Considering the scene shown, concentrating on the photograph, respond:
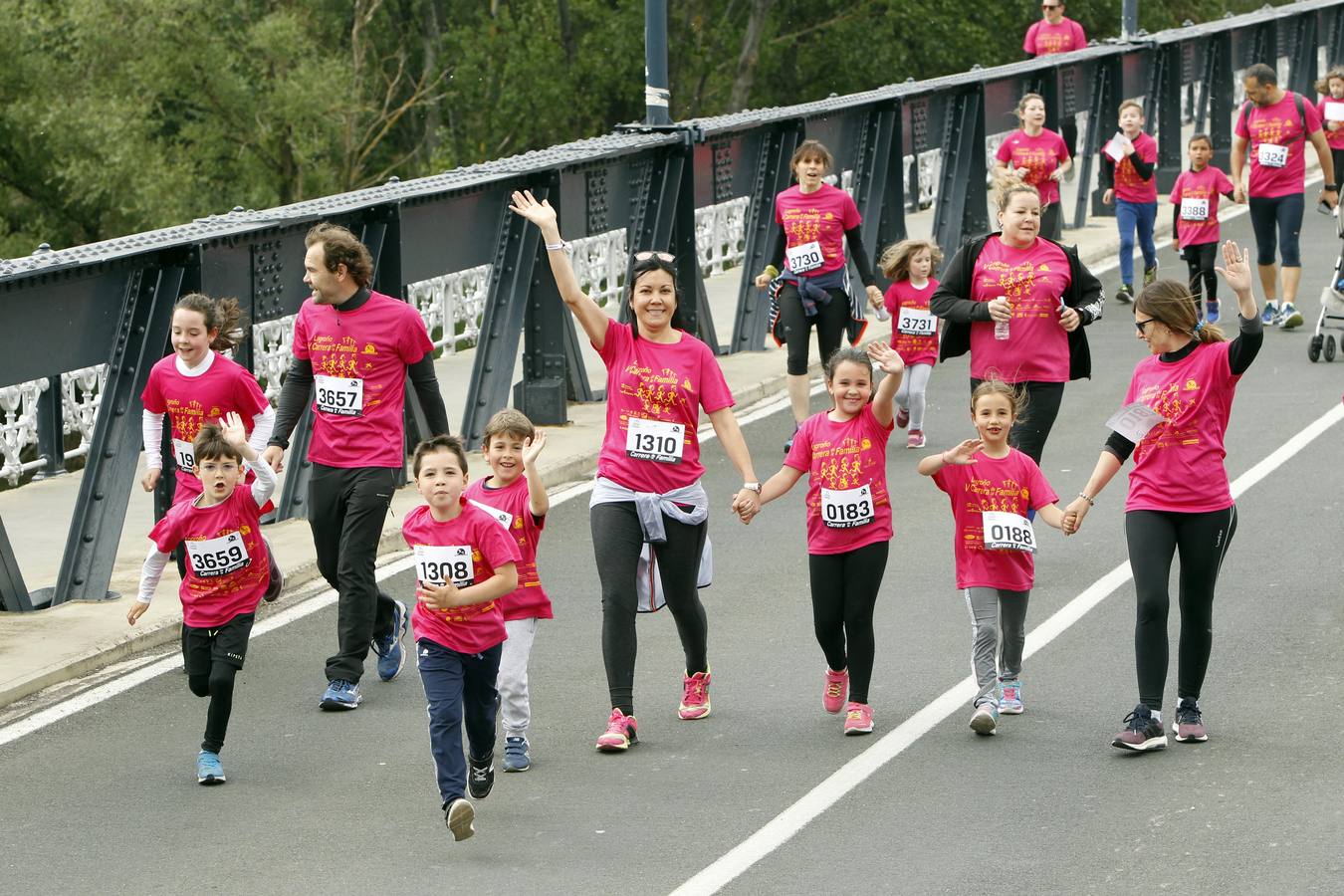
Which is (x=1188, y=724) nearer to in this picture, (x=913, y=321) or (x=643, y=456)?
(x=643, y=456)

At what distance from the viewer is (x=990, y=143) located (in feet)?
86.1

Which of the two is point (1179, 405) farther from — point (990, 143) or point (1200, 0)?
point (1200, 0)

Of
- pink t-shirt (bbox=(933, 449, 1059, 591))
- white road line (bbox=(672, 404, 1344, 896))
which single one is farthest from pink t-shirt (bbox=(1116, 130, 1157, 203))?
pink t-shirt (bbox=(933, 449, 1059, 591))

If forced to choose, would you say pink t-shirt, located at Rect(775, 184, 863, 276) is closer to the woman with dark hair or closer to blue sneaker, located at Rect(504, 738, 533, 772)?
the woman with dark hair

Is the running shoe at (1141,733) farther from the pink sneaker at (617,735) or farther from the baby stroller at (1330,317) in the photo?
Result: the baby stroller at (1330,317)

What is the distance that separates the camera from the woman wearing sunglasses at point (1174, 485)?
27.6ft

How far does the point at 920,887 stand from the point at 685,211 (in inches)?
415

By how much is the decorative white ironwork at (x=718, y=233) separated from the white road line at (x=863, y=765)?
1165cm

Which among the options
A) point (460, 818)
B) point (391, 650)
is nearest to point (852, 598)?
point (460, 818)

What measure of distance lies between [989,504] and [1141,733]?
1047 mm

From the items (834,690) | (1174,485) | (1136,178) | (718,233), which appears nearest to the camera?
(1174,485)

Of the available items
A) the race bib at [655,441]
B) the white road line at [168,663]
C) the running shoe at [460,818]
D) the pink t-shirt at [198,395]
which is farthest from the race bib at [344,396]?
the running shoe at [460,818]

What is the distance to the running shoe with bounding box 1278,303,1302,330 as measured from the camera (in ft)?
59.6

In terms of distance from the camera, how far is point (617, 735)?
28.5 ft
